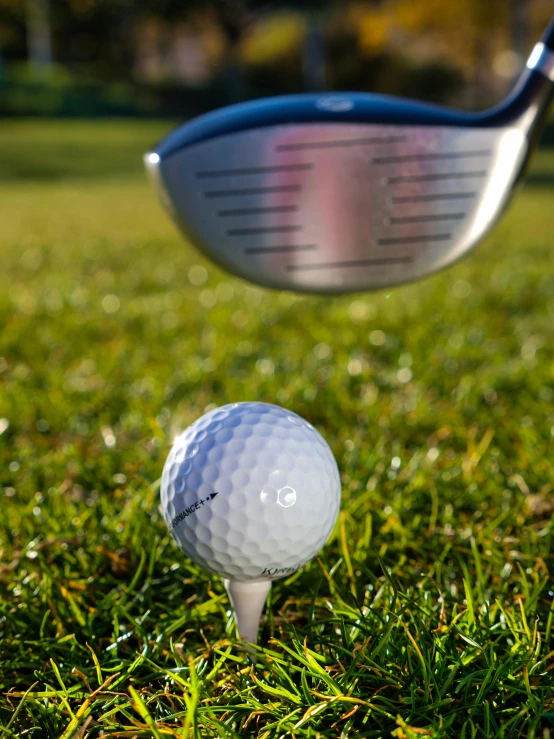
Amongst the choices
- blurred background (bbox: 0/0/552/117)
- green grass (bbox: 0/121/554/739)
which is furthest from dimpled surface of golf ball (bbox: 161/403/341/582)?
blurred background (bbox: 0/0/552/117)

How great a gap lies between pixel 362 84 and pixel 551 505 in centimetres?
3784

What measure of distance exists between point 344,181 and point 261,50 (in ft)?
143

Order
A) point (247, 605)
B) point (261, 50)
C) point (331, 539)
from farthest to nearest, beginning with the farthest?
point (261, 50)
point (331, 539)
point (247, 605)

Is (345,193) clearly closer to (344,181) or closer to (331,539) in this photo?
(344,181)

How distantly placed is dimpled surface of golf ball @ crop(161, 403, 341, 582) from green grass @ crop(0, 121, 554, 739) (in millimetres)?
156

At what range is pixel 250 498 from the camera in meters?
1.72

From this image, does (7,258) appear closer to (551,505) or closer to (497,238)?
(497,238)

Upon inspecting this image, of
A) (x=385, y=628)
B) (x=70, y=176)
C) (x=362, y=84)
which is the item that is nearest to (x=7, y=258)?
(x=385, y=628)

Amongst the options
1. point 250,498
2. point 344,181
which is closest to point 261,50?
point 344,181

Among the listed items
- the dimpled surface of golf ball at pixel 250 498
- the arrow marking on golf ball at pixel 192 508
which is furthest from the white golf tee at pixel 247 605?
the arrow marking on golf ball at pixel 192 508

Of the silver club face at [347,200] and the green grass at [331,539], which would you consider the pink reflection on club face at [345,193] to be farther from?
the green grass at [331,539]

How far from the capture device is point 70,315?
15.1 feet

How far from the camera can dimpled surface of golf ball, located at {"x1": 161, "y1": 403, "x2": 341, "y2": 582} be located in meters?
1.67

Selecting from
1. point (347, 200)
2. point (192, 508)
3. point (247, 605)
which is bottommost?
point (247, 605)
